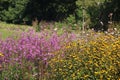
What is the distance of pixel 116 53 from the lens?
273 inches

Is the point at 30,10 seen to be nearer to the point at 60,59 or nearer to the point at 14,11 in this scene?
the point at 14,11

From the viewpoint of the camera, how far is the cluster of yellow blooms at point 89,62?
6.71 m

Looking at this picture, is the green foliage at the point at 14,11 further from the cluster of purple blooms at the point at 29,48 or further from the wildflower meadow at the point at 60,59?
the cluster of purple blooms at the point at 29,48

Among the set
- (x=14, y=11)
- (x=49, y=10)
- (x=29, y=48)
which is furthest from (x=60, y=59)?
(x=14, y=11)

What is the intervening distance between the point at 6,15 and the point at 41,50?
23.2 m

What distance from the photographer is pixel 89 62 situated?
686cm

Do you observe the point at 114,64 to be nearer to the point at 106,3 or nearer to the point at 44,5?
the point at 106,3

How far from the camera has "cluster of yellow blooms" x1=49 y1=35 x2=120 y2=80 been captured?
22.0 feet

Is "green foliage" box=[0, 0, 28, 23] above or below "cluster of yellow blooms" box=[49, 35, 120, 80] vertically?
below

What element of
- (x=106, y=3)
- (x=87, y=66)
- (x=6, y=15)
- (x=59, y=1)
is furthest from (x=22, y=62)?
(x=6, y=15)

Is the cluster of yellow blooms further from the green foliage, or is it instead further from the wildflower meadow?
the green foliage

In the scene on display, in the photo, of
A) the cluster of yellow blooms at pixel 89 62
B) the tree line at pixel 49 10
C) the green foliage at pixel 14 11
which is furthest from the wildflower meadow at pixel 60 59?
the green foliage at pixel 14 11

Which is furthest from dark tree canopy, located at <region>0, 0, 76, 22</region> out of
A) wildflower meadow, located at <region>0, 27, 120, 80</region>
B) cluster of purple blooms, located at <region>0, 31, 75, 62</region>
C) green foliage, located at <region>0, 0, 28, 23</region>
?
wildflower meadow, located at <region>0, 27, 120, 80</region>

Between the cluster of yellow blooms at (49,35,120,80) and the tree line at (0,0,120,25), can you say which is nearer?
the cluster of yellow blooms at (49,35,120,80)
